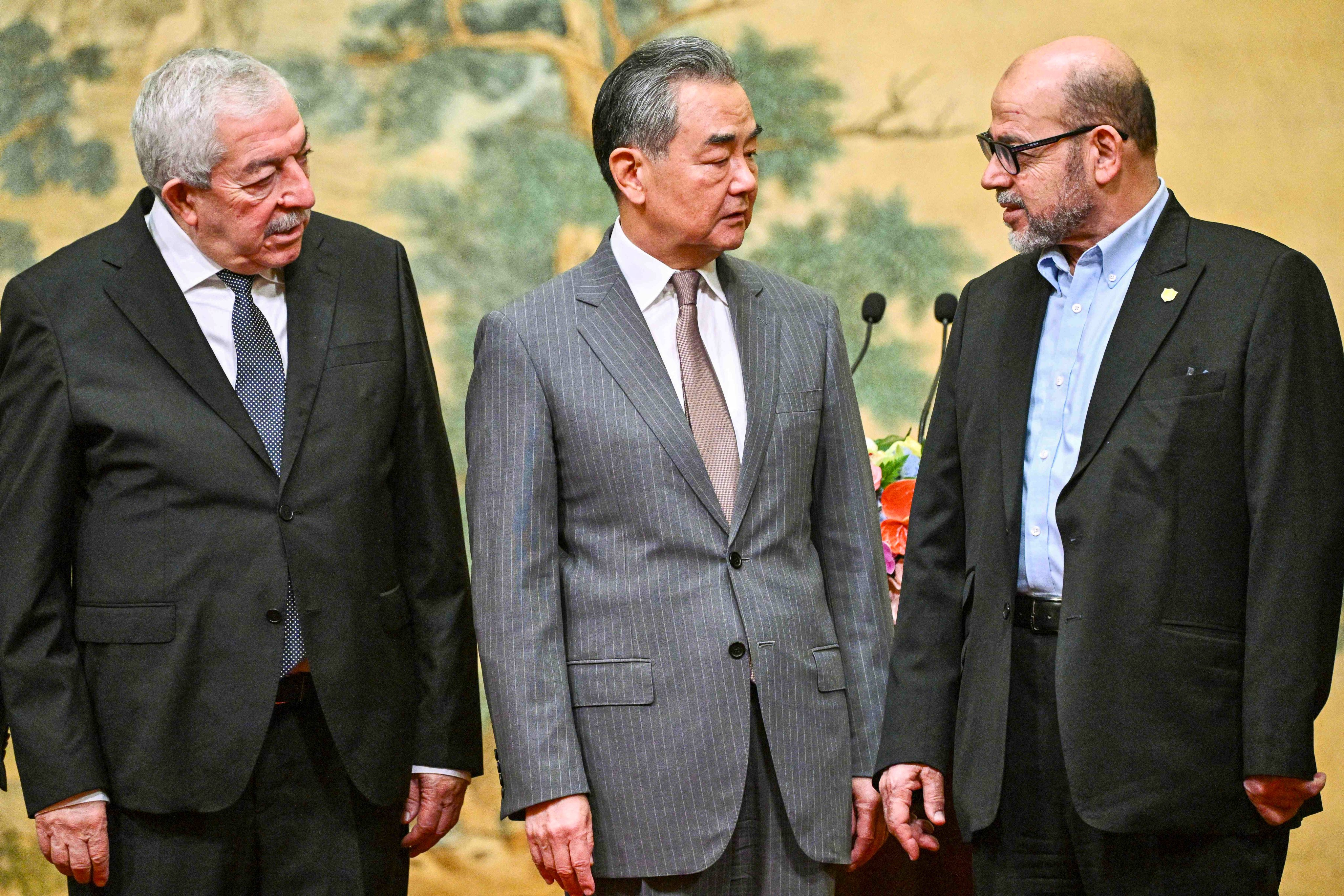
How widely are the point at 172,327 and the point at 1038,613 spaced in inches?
54.2

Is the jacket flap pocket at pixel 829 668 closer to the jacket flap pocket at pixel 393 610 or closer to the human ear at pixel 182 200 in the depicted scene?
the jacket flap pocket at pixel 393 610

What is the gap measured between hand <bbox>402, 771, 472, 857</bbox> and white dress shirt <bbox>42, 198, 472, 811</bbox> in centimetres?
2

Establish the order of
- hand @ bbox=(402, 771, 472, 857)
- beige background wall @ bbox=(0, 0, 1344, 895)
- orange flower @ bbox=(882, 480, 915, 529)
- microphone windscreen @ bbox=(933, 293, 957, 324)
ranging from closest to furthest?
1. hand @ bbox=(402, 771, 472, 857)
2. orange flower @ bbox=(882, 480, 915, 529)
3. microphone windscreen @ bbox=(933, 293, 957, 324)
4. beige background wall @ bbox=(0, 0, 1344, 895)

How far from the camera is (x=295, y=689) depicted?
2.18m

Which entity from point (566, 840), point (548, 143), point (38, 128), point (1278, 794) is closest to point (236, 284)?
point (566, 840)

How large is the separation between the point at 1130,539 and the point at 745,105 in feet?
2.90

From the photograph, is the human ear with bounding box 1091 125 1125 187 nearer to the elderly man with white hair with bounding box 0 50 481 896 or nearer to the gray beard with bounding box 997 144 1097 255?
the gray beard with bounding box 997 144 1097 255

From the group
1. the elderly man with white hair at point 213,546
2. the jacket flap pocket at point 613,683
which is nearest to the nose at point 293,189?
the elderly man with white hair at point 213,546

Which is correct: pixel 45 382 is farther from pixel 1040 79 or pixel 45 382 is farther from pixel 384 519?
pixel 1040 79

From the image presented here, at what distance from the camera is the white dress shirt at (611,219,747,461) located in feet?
7.11

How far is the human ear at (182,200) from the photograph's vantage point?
2213 millimetres

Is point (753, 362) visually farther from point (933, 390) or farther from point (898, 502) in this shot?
point (933, 390)

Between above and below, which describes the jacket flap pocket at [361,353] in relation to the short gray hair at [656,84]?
below

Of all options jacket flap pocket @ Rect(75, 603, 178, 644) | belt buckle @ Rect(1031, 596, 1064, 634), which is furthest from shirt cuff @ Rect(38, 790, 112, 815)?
belt buckle @ Rect(1031, 596, 1064, 634)
